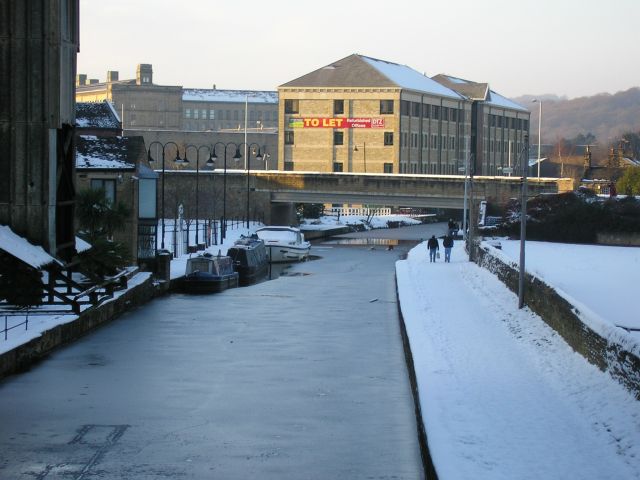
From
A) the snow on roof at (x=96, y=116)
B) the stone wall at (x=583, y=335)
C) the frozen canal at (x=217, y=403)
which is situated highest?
the snow on roof at (x=96, y=116)

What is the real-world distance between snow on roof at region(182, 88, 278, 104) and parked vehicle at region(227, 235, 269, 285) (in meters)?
110

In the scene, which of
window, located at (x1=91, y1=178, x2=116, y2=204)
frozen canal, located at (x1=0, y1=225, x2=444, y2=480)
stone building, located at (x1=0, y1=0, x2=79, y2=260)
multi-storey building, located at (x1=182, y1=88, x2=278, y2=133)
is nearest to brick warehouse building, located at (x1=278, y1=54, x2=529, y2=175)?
multi-storey building, located at (x1=182, y1=88, x2=278, y2=133)

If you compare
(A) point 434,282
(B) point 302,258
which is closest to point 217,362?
(A) point 434,282

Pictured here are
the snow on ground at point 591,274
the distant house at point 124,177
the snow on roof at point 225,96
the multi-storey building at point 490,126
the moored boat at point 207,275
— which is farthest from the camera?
the snow on roof at point 225,96

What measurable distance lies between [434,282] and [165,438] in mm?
27083

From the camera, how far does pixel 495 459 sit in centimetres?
1509

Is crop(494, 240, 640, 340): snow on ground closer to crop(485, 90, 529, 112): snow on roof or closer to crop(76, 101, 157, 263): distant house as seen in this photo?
crop(76, 101, 157, 263): distant house

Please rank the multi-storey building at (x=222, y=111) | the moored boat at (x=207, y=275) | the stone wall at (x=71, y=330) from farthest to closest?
the multi-storey building at (x=222, y=111) < the moored boat at (x=207, y=275) < the stone wall at (x=71, y=330)

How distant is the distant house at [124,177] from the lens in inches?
1833

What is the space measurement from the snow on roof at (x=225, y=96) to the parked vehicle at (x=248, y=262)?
362 feet

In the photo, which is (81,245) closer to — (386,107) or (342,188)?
(342,188)

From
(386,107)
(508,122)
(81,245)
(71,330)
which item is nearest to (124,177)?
(81,245)

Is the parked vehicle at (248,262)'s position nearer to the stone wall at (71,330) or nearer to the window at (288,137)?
the stone wall at (71,330)

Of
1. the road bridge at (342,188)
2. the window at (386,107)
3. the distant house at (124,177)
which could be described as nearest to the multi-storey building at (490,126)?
the window at (386,107)
